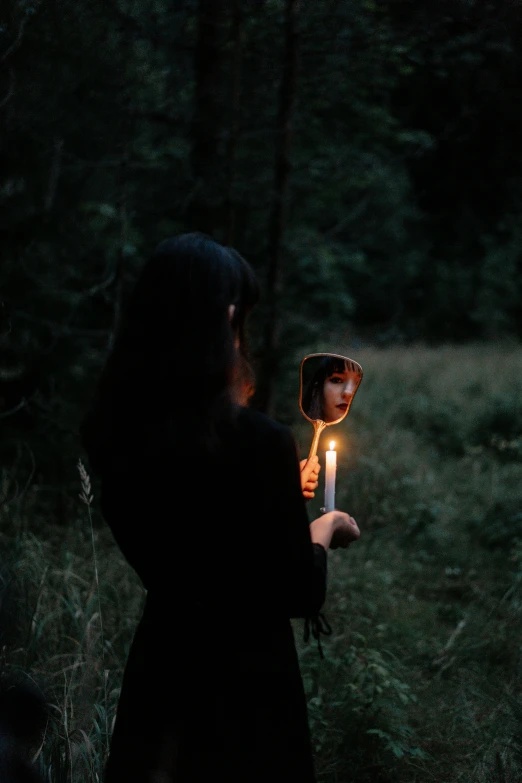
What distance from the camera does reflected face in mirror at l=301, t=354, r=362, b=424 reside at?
1.83 meters

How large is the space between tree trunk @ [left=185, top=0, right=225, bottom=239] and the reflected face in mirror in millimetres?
4315

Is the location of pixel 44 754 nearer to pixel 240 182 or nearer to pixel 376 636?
pixel 376 636

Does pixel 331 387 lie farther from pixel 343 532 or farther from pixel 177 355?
pixel 177 355

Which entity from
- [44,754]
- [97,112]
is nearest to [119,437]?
[44,754]

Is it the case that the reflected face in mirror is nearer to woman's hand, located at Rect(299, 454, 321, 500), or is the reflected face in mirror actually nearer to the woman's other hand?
woman's hand, located at Rect(299, 454, 321, 500)

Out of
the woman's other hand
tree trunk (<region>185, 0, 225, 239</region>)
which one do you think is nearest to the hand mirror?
the woman's other hand

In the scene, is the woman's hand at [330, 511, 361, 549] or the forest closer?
the woman's hand at [330, 511, 361, 549]

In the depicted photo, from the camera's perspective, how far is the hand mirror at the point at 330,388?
1.83 meters

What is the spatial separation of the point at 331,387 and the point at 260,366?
3.87 metres

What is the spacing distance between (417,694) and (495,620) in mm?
1025

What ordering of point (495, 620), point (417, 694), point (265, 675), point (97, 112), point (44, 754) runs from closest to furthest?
point (265, 675)
point (44, 754)
point (417, 694)
point (495, 620)
point (97, 112)

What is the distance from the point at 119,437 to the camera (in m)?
1.60

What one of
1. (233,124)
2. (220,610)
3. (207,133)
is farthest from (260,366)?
(220,610)

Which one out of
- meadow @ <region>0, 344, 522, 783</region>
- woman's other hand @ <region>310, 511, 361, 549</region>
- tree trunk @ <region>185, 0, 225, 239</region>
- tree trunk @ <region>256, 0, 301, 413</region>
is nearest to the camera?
woman's other hand @ <region>310, 511, 361, 549</region>
